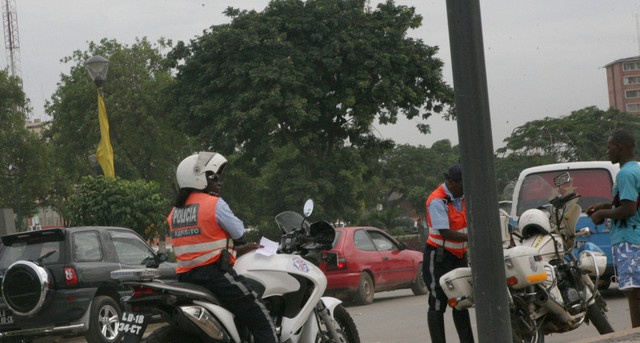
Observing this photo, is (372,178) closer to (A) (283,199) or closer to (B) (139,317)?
(A) (283,199)

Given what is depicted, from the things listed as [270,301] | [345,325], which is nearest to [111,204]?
[345,325]

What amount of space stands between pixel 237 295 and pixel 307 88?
33028 mm

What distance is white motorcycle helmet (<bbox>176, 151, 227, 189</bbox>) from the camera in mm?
6707

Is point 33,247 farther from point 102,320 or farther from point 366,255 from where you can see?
point 366,255

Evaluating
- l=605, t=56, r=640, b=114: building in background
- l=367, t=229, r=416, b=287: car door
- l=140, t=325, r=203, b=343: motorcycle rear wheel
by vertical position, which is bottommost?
l=367, t=229, r=416, b=287: car door

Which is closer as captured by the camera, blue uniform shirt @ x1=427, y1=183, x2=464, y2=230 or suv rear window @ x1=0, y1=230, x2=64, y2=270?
blue uniform shirt @ x1=427, y1=183, x2=464, y2=230

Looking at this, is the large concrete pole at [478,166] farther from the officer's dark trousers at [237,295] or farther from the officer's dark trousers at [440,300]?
the officer's dark trousers at [440,300]

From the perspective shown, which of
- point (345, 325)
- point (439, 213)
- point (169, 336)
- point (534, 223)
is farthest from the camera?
point (534, 223)

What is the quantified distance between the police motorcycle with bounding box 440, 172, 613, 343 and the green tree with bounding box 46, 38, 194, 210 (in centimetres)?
4581

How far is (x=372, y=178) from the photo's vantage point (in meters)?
45.5

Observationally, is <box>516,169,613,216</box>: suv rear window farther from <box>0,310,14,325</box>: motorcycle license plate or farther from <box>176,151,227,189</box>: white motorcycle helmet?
<box>176,151,227,189</box>: white motorcycle helmet

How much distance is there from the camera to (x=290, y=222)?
24.8 feet

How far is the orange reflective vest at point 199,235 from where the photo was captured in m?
6.58

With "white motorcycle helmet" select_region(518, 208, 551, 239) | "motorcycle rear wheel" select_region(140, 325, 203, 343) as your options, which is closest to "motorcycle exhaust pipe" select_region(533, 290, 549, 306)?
"white motorcycle helmet" select_region(518, 208, 551, 239)
